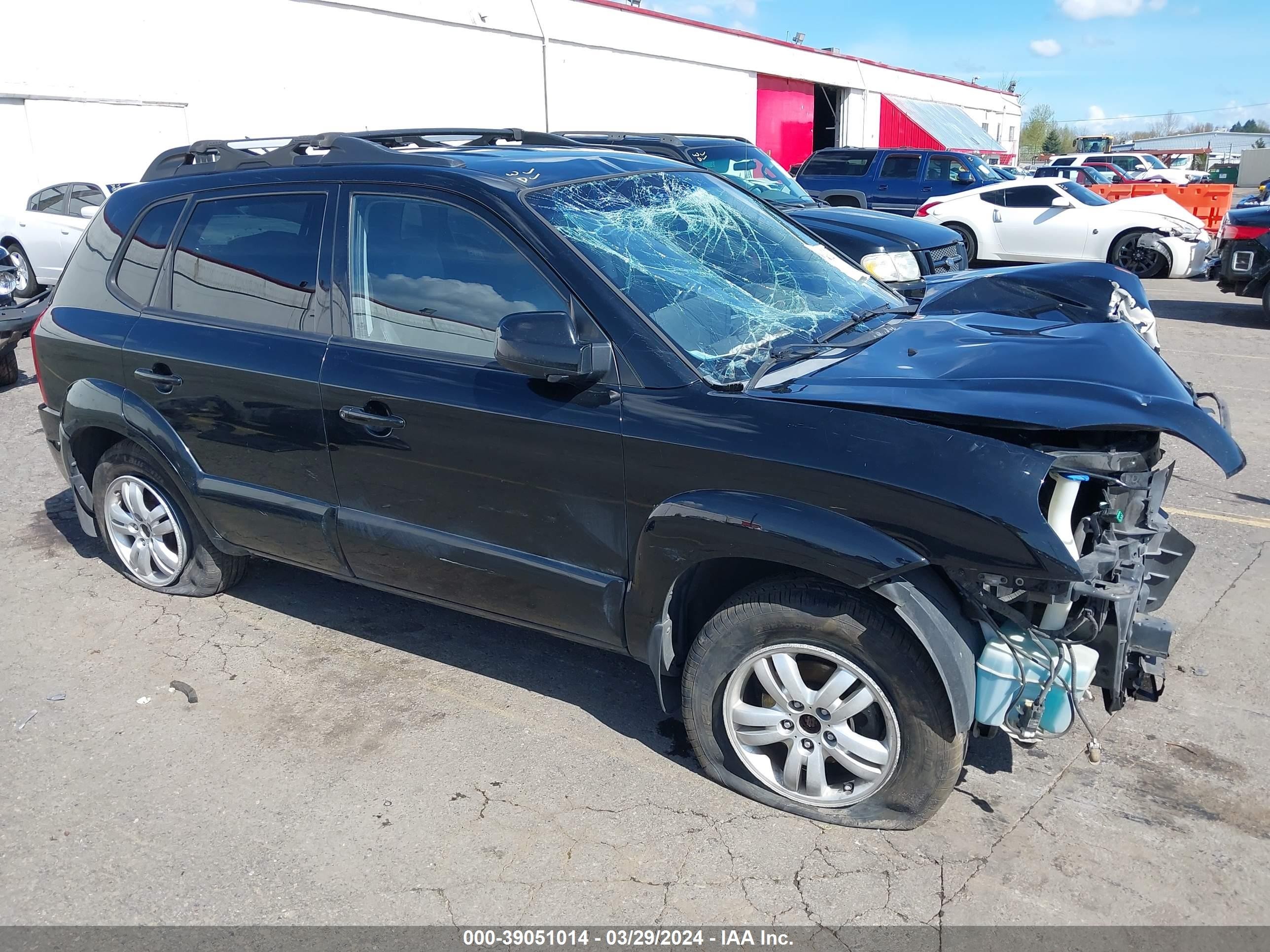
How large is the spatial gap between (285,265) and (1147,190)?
21698 mm

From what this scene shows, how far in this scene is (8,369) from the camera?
30.2ft

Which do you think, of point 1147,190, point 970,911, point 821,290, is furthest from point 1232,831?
point 1147,190

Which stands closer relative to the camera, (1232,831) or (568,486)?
(1232,831)

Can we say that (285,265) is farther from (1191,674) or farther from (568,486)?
(1191,674)

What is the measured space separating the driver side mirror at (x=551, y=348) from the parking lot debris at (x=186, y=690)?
6.53 feet

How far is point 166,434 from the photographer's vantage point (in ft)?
13.8

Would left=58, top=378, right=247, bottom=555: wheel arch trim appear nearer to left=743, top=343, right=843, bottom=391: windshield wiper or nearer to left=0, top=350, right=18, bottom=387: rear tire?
left=743, top=343, right=843, bottom=391: windshield wiper

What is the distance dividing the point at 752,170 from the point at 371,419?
7842mm

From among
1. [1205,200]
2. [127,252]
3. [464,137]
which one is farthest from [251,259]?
[1205,200]

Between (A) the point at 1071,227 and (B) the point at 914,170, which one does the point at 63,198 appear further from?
(A) the point at 1071,227

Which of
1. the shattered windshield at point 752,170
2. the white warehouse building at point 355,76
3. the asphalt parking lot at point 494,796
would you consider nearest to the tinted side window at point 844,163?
the white warehouse building at point 355,76

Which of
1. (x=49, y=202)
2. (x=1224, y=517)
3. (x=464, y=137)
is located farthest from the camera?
(x=49, y=202)

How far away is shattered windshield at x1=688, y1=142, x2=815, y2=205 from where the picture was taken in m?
10.1

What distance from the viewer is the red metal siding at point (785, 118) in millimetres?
31750
